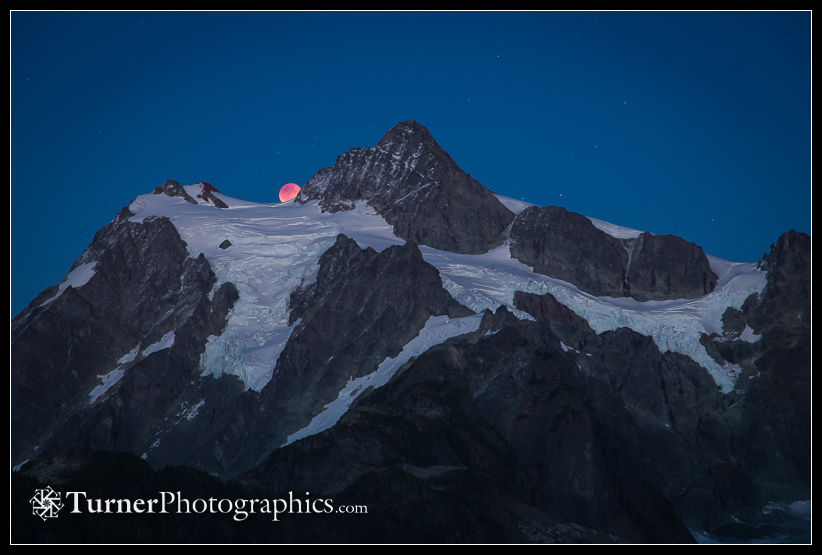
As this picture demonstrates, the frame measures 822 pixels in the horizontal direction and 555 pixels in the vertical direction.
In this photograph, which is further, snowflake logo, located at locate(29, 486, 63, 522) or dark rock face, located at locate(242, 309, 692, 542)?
dark rock face, located at locate(242, 309, 692, 542)

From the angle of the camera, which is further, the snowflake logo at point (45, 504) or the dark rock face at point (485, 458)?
the dark rock face at point (485, 458)

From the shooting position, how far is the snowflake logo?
4259 inches

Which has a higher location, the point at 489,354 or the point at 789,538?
the point at 489,354

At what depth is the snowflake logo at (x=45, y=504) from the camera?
108 m

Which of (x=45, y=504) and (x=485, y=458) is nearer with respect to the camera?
(x=45, y=504)

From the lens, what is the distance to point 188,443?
199 metres

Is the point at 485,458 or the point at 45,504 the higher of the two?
the point at 485,458

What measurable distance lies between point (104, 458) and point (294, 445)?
1408 inches

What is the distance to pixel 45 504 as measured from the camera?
110m
